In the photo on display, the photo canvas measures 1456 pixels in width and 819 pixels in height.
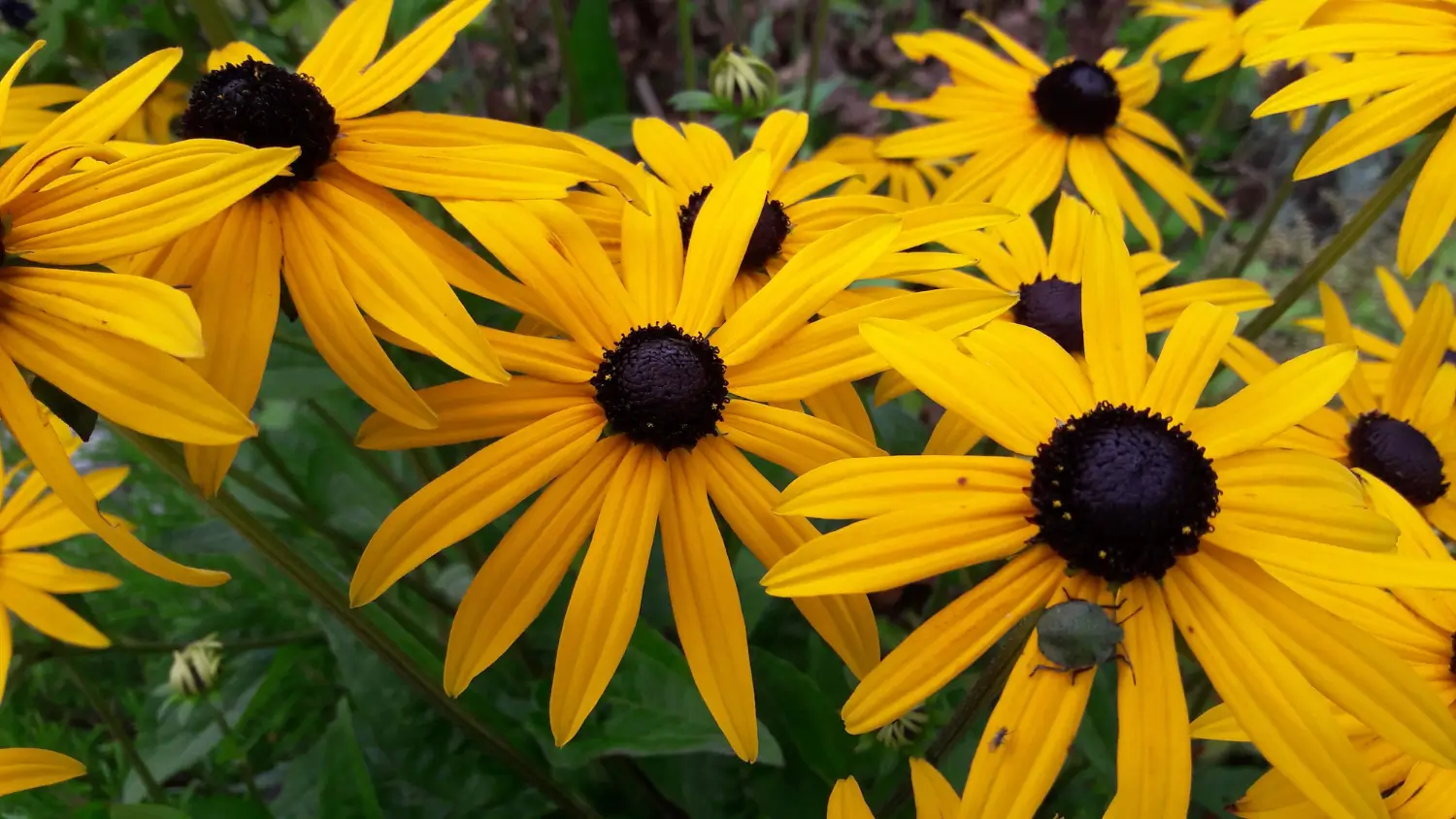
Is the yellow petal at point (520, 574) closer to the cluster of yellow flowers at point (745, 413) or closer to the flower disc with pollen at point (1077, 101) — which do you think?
the cluster of yellow flowers at point (745, 413)

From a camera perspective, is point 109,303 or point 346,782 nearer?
point 109,303

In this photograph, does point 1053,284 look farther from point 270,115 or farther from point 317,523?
point 317,523

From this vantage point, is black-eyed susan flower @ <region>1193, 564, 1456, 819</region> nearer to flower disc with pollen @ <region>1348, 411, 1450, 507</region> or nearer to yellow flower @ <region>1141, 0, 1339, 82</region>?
flower disc with pollen @ <region>1348, 411, 1450, 507</region>

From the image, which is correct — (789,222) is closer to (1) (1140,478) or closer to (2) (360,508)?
(1) (1140,478)

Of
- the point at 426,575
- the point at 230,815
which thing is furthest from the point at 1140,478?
the point at 426,575

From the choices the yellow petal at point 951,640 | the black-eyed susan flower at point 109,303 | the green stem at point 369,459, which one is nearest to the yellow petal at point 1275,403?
the yellow petal at point 951,640

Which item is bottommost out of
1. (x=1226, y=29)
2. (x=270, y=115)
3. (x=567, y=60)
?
(x=270, y=115)

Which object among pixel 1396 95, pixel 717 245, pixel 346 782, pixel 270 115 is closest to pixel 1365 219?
pixel 1396 95
